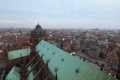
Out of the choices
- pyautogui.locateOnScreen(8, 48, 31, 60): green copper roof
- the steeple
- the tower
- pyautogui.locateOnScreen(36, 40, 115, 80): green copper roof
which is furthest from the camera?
the tower

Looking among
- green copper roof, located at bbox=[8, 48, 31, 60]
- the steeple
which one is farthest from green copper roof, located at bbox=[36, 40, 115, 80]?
the steeple

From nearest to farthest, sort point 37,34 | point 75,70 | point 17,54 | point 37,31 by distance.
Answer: point 75,70, point 17,54, point 37,31, point 37,34

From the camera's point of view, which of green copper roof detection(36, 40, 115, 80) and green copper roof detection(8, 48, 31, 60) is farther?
green copper roof detection(8, 48, 31, 60)

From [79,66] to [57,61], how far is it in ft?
24.4

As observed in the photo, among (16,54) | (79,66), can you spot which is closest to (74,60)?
(79,66)

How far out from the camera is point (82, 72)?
65.6ft

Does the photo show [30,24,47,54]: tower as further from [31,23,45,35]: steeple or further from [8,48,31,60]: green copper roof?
[8,48,31,60]: green copper roof

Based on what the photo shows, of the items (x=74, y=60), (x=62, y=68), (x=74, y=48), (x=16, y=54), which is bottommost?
(x=74, y=48)

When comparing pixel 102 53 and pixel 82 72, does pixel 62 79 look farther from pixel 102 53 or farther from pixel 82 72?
pixel 102 53

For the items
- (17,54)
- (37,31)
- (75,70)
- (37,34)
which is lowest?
(17,54)

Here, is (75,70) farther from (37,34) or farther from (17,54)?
(37,34)

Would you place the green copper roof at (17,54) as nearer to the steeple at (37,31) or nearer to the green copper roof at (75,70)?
the steeple at (37,31)

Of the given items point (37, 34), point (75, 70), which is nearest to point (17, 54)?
point (37, 34)

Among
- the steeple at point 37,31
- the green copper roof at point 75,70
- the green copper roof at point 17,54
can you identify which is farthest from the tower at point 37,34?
the green copper roof at point 75,70
